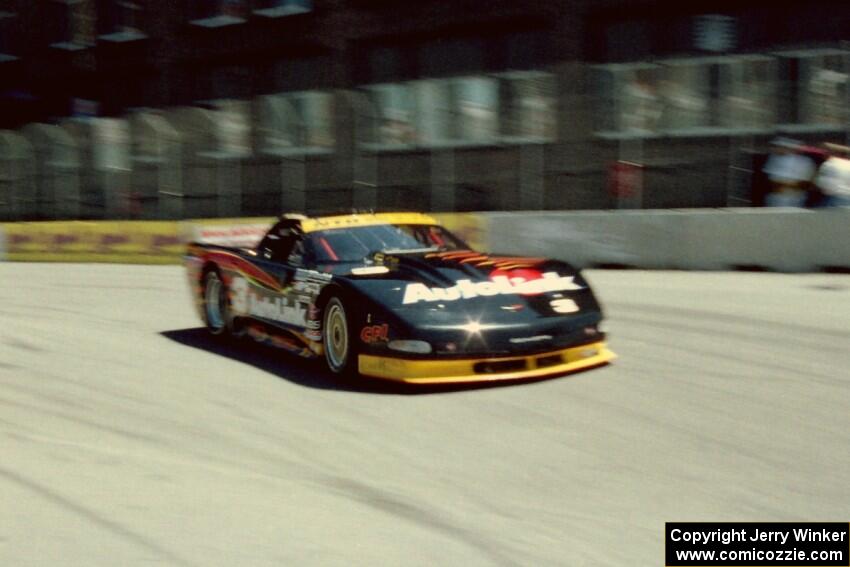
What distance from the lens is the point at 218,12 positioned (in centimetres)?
3244

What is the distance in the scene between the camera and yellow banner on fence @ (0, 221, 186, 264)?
74.5 ft

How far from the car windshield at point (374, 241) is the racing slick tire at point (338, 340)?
69cm

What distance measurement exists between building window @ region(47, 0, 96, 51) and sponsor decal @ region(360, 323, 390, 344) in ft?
101

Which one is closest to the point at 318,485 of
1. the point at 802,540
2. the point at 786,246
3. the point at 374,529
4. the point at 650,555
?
the point at 374,529

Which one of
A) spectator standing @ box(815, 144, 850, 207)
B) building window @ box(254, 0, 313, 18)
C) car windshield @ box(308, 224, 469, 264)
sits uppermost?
building window @ box(254, 0, 313, 18)

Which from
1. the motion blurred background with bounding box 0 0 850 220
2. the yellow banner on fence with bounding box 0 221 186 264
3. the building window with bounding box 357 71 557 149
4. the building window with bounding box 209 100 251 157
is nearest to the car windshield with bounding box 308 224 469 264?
→ the motion blurred background with bounding box 0 0 850 220

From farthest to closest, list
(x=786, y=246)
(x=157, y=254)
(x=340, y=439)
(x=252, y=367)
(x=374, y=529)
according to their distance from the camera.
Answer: (x=157, y=254) → (x=786, y=246) → (x=252, y=367) → (x=340, y=439) → (x=374, y=529)

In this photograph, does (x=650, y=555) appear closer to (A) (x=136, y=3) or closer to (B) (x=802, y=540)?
(B) (x=802, y=540)

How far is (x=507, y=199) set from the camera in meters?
23.2

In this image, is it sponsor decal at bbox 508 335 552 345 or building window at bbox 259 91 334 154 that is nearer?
sponsor decal at bbox 508 335 552 345

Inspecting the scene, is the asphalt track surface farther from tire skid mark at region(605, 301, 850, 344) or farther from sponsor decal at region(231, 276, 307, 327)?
sponsor decal at region(231, 276, 307, 327)

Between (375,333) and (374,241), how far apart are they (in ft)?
5.16

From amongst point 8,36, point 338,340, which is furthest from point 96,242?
point 8,36

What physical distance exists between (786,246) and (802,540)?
38.5ft
